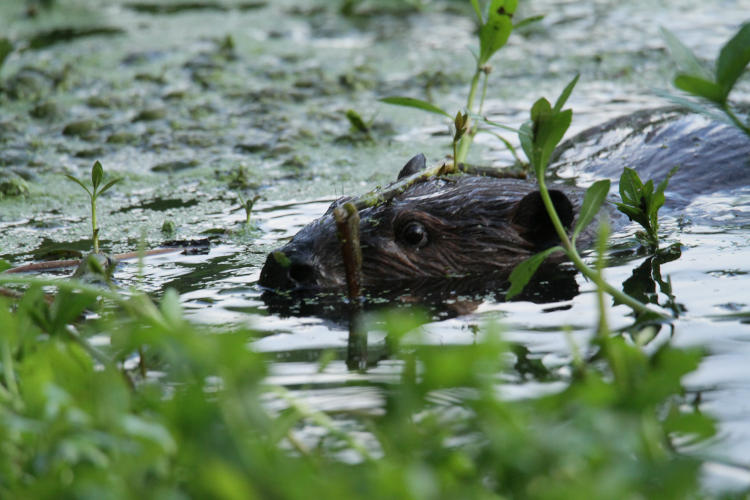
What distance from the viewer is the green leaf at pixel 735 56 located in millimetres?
1963

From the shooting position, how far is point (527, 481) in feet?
4.22

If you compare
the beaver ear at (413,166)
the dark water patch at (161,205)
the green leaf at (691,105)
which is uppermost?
the green leaf at (691,105)

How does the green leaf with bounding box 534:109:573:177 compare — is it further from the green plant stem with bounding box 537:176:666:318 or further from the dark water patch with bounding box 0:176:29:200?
the dark water patch with bounding box 0:176:29:200

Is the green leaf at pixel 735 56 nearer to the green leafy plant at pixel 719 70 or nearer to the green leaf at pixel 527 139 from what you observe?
the green leafy plant at pixel 719 70

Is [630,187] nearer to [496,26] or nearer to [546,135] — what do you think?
[496,26]

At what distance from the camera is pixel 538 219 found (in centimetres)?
353

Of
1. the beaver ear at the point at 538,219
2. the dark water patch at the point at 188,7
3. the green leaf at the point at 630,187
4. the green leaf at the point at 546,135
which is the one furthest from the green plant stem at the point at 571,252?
the dark water patch at the point at 188,7

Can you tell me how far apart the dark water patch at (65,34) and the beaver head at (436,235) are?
5.97 metres

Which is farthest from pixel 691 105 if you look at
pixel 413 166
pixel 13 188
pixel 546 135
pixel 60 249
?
pixel 13 188

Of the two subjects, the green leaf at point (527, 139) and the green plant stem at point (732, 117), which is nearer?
the green plant stem at point (732, 117)

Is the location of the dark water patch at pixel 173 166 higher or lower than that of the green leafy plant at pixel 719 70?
lower

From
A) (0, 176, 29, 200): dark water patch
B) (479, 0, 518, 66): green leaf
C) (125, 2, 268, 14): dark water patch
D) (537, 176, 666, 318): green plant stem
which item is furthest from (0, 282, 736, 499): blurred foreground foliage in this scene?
(125, 2, 268, 14): dark water patch

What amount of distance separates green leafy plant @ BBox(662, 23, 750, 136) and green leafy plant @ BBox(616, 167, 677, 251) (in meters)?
1.06

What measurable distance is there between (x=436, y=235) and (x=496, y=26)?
30.4 inches
